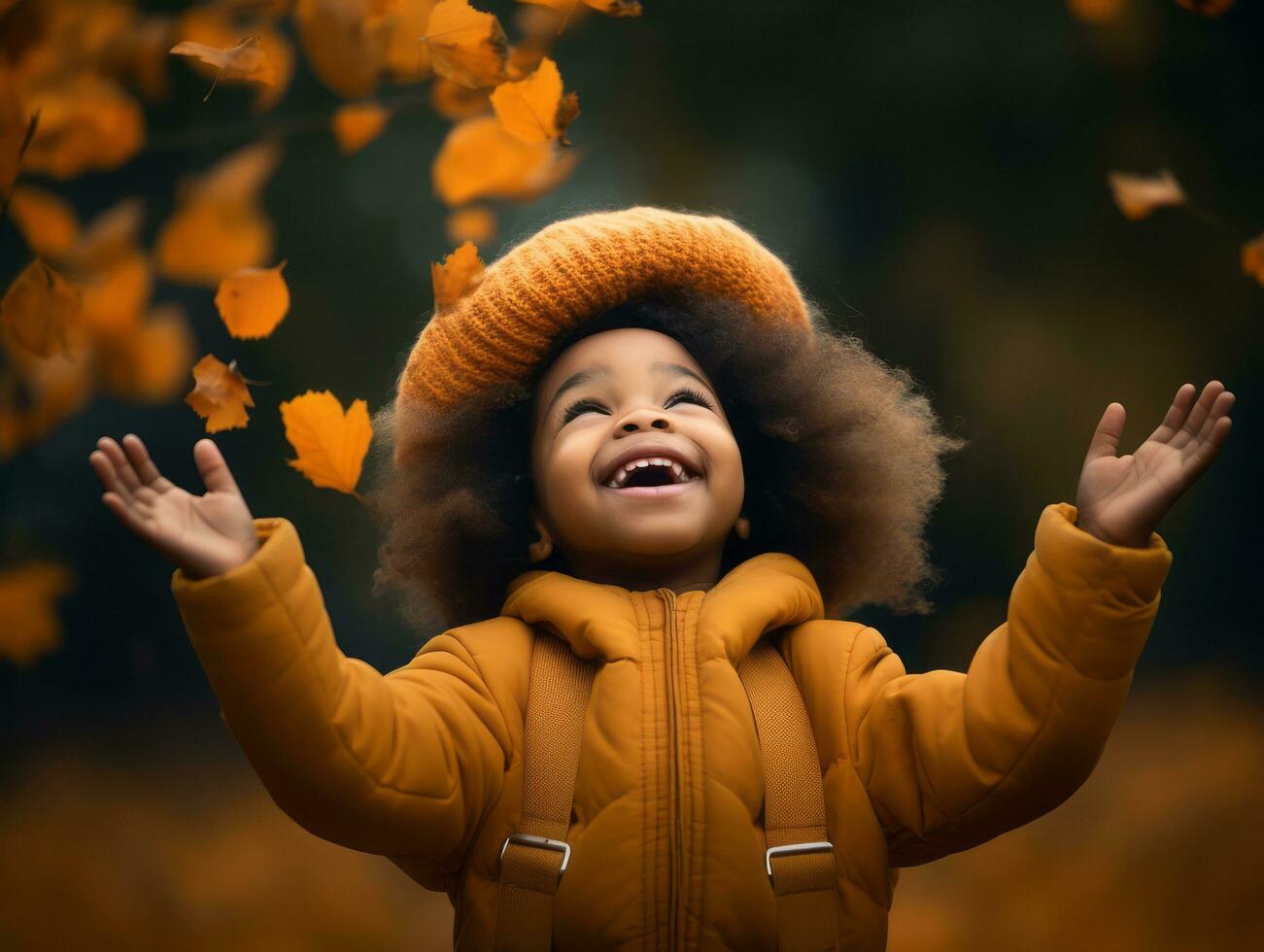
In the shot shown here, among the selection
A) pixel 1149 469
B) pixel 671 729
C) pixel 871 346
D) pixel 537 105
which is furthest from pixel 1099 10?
pixel 671 729

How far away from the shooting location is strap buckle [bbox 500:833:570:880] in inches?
57.6

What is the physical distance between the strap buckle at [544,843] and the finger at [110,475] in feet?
1.76

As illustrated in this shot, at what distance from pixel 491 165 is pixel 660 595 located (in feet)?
3.33

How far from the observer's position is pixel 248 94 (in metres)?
2.32

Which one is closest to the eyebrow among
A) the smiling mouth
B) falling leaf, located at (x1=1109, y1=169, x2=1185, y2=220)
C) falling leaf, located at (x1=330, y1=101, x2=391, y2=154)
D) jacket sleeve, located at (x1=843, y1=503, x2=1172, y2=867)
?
the smiling mouth

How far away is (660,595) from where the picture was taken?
5.39 feet

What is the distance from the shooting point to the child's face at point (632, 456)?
164 cm

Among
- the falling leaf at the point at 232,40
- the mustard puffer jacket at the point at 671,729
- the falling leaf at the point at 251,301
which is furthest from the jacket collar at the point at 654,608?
the falling leaf at the point at 232,40

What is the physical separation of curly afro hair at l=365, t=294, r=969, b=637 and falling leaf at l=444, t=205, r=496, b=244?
2.20 feet

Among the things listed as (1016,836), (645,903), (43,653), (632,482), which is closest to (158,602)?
(43,653)

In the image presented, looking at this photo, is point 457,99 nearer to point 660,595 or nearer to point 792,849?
point 660,595

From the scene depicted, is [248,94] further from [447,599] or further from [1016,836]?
[1016,836]

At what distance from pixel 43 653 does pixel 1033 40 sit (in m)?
1.99

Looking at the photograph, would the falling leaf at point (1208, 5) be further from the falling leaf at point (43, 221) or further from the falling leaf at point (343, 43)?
the falling leaf at point (43, 221)
